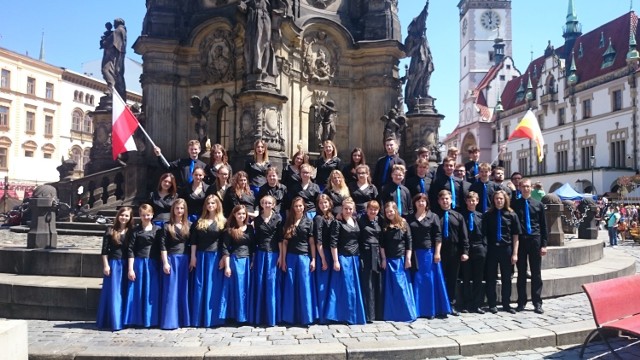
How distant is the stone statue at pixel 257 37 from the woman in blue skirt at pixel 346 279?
6.37 m

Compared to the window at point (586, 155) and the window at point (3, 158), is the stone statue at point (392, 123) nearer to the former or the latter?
the window at point (3, 158)

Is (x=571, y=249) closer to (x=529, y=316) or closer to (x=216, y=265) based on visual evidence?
(x=529, y=316)

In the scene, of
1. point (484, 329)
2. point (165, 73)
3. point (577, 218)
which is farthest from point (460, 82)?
point (484, 329)

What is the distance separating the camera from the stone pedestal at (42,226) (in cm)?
866

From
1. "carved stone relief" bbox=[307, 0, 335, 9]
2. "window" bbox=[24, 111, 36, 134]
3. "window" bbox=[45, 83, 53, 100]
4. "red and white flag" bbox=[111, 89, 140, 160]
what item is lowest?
"red and white flag" bbox=[111, 89, 140, 160]

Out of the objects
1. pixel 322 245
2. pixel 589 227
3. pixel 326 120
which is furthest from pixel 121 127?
pixel 589 227

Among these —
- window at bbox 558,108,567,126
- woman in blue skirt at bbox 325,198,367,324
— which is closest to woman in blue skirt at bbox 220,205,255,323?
woman in blue skirt at bbox 325,198,367,324

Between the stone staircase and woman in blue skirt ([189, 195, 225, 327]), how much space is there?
1.45m

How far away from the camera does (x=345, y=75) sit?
15375mm

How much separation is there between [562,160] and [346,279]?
2364 inches

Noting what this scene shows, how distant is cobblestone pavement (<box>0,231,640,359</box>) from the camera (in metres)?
6.21

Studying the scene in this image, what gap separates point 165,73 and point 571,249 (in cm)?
1086

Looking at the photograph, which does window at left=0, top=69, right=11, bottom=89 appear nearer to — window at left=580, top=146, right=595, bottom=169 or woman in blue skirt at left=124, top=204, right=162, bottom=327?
woman in blue skirt at left=124, top=204, right=162, bottom=327

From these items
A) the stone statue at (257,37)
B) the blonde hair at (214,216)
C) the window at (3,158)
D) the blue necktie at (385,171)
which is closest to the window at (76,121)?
the window at (3,158)
